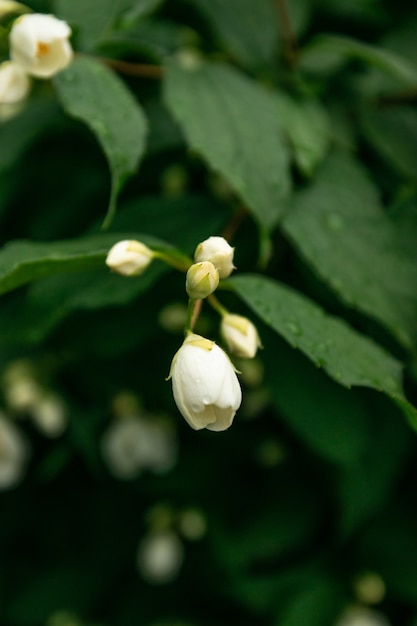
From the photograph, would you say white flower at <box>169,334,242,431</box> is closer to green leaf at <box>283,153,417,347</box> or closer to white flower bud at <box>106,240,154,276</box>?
white flower bud at <box>106,240,154,276</box>

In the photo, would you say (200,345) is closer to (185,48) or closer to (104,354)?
(104,354)

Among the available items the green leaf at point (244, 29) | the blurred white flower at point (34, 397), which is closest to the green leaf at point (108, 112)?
the green leaf at point (244, 29)

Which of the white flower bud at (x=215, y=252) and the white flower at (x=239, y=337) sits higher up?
the white flower bud at (x=215, y=252)

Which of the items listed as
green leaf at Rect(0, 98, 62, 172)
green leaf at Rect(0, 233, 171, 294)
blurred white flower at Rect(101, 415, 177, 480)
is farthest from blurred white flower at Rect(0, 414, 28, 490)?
green leaf at Rect(0, 233, 171, 294)

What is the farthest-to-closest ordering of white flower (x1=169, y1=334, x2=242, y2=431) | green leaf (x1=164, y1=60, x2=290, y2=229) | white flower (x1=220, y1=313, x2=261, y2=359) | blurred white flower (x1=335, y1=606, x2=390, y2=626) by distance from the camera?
blurred white flower (x1=335, y1=606, x2=390, y2=626) < green leaf (x1=164, y1=60, x2=290, y2=229) < white flower (x1=220, y1=313, x2=261, y2=359) < white flower (x1=169, y1=334, x2=242, y2=431)

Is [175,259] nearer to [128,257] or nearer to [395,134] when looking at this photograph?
[128,257]

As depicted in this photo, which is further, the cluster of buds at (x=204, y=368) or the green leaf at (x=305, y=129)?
the green leaf at (x=305, y=129)

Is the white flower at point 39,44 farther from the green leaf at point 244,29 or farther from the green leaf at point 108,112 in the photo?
the green leaf at point 244,29
